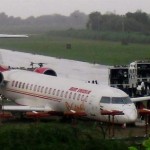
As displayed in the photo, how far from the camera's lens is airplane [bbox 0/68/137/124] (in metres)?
25.0

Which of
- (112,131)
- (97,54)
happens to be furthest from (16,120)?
(97,54)

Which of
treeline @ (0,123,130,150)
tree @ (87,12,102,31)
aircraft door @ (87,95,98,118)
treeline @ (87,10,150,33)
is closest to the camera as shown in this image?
treeline @ (0,123,130,150)

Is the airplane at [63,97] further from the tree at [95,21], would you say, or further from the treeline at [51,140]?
the tree at [95,21]

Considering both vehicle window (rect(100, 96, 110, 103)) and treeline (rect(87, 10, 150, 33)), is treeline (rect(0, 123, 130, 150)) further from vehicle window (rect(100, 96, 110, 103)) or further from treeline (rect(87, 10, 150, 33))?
treeline (rect(87, 10, 150, 33))

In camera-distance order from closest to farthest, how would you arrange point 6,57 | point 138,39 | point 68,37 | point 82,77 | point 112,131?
1. point 112,131
2. point 82,77
3. point 6,57
4. point 138,39
5. point 68,37

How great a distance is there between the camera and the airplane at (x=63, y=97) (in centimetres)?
2498

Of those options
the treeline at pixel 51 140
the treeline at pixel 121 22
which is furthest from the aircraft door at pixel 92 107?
the treeline at pixel 121 22

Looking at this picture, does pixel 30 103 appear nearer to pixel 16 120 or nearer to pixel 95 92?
pixel 16 120

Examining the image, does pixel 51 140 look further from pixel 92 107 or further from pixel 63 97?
pixel 63 97

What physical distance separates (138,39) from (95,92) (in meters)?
66.2

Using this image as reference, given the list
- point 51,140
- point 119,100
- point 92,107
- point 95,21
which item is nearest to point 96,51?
point 95,21

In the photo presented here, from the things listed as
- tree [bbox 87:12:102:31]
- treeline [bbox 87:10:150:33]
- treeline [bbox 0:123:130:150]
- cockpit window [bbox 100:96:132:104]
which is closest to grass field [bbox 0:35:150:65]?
treeline [bbox 87:10:150:33]

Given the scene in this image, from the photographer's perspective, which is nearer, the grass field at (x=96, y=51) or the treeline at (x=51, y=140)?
the treeline at (x=51, y=140)

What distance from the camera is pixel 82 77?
44.9 metres
